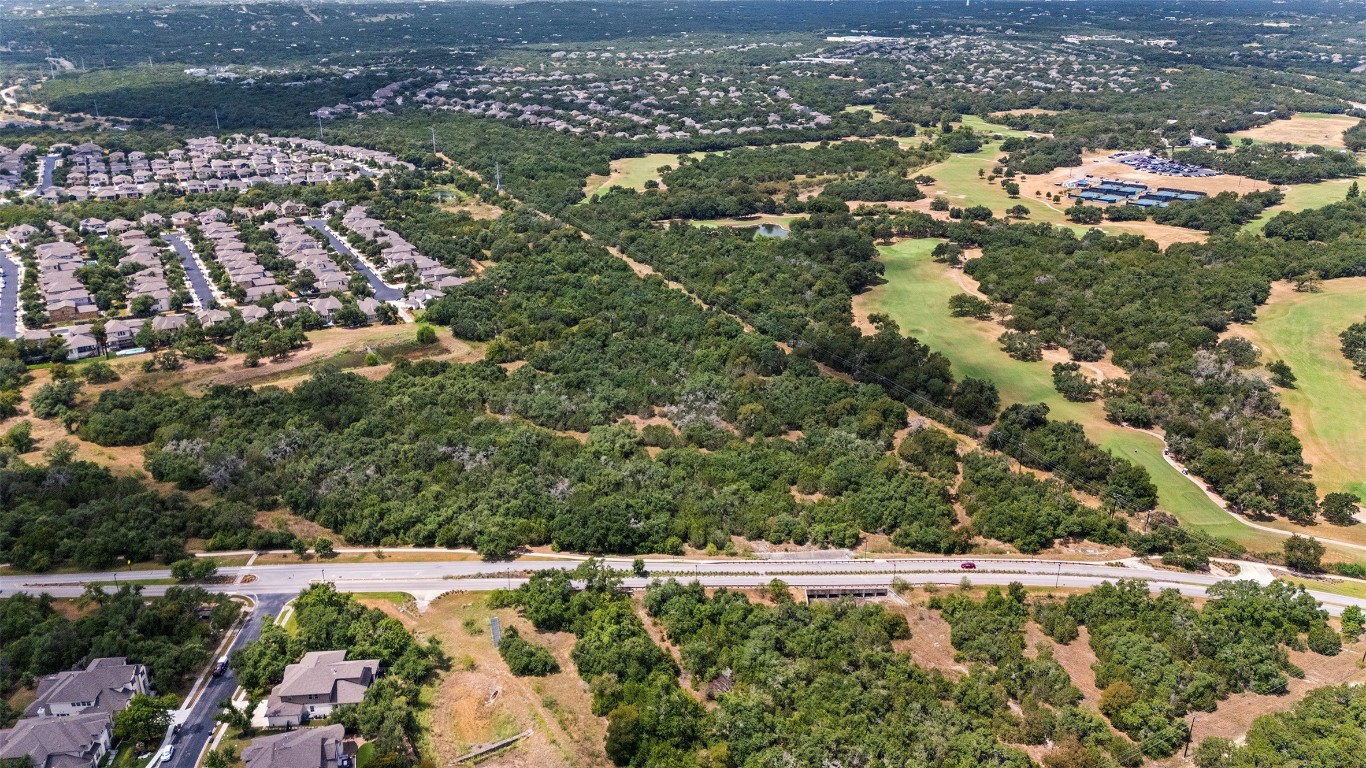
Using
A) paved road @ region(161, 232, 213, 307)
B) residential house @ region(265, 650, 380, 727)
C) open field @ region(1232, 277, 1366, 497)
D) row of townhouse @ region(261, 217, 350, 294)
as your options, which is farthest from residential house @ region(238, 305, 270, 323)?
open field @ region(1232, 277, 1366, 497)

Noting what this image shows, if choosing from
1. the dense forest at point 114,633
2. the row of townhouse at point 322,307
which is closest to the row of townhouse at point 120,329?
the row of townhouse at point 322,307

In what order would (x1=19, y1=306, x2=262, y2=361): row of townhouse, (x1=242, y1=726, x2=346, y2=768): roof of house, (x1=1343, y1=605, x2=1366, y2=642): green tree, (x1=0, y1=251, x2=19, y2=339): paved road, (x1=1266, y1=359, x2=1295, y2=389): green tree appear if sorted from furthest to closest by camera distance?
(x1=0, y1=251, x2=19, y2=339): paved road < (x1=19, y1=306, x2=262, y2=361): row of townhouse < (x1=1266, y1=359, x2=1295, y2=389): green tree < (x1=1343, y1=605, x2=1366, y2=642): green tree < (x1=242, y1=726, x2=346, y2=768): roof of house

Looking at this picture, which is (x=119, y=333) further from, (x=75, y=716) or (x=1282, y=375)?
(x=1282, y=375)

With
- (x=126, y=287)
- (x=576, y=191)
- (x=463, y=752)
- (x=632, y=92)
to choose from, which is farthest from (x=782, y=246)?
(x=632, y=92)

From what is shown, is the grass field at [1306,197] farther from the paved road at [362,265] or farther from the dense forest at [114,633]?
the dense forest at [114,633]

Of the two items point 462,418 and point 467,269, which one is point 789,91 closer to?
point 467,269

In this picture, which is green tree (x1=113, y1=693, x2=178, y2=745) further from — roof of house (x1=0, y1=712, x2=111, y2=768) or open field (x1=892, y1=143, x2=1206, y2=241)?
open field (x1=892, y1=143, x2=1206, y2=241)
